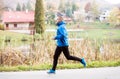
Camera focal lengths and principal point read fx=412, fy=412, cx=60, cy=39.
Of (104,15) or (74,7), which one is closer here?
(74,7)

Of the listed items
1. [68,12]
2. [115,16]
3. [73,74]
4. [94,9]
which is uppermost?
[94,9]

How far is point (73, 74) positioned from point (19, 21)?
3.30 m

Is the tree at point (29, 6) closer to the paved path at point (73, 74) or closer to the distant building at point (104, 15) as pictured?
the distant building at point (104, 15)

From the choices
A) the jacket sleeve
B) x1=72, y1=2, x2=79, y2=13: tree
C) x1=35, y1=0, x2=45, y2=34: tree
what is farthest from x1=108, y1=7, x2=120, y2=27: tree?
the jacket sleeve

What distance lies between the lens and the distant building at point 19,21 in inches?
489

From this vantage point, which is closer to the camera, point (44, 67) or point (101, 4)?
point (44, 67)

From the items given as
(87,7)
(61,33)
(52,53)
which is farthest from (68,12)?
(61,33)

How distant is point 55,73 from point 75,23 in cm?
294

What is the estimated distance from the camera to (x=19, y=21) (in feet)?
41.3

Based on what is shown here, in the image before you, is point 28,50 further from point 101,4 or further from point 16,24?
point 101,4

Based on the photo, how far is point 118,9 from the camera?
13.0 metres

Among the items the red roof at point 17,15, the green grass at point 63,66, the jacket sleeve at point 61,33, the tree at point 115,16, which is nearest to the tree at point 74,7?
the tree at point 115,16

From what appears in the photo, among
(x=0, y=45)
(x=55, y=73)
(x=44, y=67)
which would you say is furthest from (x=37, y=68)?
(x=0, y=45)

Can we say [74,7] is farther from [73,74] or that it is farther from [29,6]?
[73,74]
